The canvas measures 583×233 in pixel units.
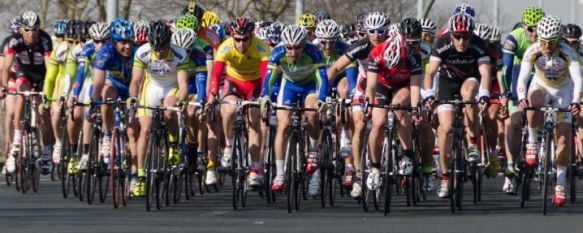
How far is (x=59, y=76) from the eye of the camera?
22.3 metres

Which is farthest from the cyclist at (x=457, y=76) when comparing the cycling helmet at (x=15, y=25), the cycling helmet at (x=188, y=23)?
the cycling helmet at (x=15, y=25)

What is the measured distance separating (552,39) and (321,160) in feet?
8.42

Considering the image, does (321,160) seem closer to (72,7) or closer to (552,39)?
(552,39)

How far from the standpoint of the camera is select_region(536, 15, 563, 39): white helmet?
17.4 m

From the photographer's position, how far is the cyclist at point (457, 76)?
18.1 metres

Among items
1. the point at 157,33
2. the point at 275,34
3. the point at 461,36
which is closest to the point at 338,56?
the point at 275,34

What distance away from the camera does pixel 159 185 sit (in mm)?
17328

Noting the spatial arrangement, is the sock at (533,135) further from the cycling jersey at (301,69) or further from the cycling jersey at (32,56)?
the cycling jersey at (32,56)

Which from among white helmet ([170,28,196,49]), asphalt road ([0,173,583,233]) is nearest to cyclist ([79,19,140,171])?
white helmet ([170,28,196,49])

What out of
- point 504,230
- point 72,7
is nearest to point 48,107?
point 504,230

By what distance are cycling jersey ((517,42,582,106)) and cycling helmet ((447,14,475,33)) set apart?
677 millimetres

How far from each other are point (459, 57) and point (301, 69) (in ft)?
5.64

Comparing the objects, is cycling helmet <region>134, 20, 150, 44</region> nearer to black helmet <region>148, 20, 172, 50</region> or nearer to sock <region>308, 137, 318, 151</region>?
black helmet <region>148, 20, 172, 50</region>

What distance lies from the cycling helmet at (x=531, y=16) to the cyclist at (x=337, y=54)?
6.63 ft
